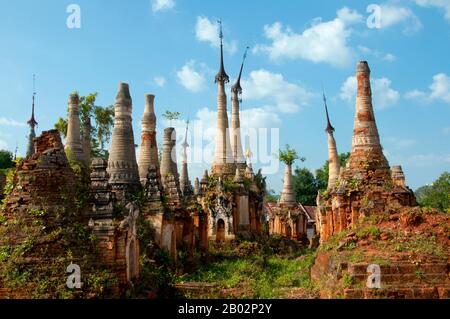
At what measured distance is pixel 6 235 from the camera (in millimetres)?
12602

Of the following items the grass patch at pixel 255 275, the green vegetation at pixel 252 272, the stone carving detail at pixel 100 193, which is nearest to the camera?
the stone carving detail at pixel 100 193

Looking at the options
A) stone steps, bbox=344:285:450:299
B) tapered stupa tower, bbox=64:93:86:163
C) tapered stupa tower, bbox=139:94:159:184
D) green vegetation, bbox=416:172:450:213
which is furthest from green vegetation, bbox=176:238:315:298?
green vegetation, bbox=416:172:450:213

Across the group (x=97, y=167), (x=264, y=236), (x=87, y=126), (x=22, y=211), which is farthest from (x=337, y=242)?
(x=264, y=236)

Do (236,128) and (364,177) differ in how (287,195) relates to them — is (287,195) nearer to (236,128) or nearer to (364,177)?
(236,128)

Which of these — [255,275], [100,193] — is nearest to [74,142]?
[100,193]

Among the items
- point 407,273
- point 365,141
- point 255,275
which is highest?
point 365,141

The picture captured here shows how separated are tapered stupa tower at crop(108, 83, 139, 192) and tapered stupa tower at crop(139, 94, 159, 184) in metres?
3.36

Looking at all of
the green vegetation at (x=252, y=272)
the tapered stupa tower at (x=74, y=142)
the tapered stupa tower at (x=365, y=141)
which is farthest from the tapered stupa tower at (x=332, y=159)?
the tapered stupa tower at (x=74, y=142)

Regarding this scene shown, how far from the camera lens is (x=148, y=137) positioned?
26047mm

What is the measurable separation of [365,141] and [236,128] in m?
20.7

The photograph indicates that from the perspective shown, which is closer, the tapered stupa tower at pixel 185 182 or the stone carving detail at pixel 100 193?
the stone carving detail at pixel 100 193

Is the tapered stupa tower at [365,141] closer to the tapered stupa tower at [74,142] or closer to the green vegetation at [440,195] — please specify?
the tapered stupa tower at [74,142]

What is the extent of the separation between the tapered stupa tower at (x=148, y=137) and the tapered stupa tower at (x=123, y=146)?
11.0 ft

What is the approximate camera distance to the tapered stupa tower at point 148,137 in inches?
1017
